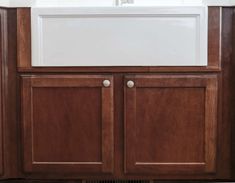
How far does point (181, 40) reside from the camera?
1516 millimetres

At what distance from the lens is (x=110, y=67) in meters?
1.53

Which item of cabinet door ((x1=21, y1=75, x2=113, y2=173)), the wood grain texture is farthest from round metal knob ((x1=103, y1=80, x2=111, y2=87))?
the wood grain texture

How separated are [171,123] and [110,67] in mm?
359

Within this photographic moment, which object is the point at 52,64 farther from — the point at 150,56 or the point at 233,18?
the point at 233,18

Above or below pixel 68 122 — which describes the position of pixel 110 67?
above

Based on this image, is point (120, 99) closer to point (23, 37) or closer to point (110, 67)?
point (110, 67)

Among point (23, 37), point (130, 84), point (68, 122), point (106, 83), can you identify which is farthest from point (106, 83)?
point (23, 37)

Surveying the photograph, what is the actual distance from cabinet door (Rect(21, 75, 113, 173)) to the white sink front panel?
0.31 feet

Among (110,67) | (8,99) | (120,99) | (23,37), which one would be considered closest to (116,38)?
(110,67)

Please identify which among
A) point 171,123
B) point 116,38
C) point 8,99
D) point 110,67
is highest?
point 116,38

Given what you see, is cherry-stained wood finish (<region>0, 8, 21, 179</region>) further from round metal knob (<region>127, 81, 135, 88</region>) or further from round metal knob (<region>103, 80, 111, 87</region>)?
round metal knob (<region>127, 81, 135, 88</region>)

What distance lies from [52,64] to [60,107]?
190mm

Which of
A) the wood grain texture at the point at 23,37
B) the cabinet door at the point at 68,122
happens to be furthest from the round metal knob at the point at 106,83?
the wood grain texture at the point at 23,37

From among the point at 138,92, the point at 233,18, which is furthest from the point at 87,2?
the point at 233,18
